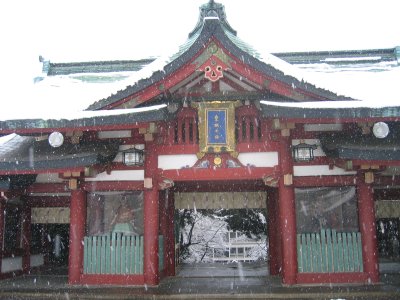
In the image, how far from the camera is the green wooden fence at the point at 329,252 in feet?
34.8

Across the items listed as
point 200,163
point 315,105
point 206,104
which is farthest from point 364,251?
point 206,104

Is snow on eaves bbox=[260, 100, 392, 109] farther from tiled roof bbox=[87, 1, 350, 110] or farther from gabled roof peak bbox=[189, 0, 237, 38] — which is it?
gabled roof peak bbox=[189, 0, 237, 38]

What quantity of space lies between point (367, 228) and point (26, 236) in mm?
10819

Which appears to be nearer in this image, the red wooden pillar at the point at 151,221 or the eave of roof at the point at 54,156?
the eave of roof at the point at 54,156

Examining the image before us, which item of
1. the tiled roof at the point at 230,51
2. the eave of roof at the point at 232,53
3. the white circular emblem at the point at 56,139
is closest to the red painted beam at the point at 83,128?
the white circular emblem at the point at 56,139

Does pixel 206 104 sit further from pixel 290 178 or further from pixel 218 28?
pixel 290 178

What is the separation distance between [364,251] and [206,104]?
5.51 m

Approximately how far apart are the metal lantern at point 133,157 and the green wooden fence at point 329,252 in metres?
4.61

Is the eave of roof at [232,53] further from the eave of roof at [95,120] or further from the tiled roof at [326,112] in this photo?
the eave of roof at [95,120]

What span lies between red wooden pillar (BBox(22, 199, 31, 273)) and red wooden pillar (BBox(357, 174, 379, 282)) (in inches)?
417

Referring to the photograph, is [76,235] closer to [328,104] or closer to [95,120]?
[95,120]

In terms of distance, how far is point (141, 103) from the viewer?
1104 cm

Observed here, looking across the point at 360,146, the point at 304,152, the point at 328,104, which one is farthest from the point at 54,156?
the point at 360,146

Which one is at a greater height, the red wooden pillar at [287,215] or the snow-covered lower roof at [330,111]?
the snow-covered lower roof at [330,111]
